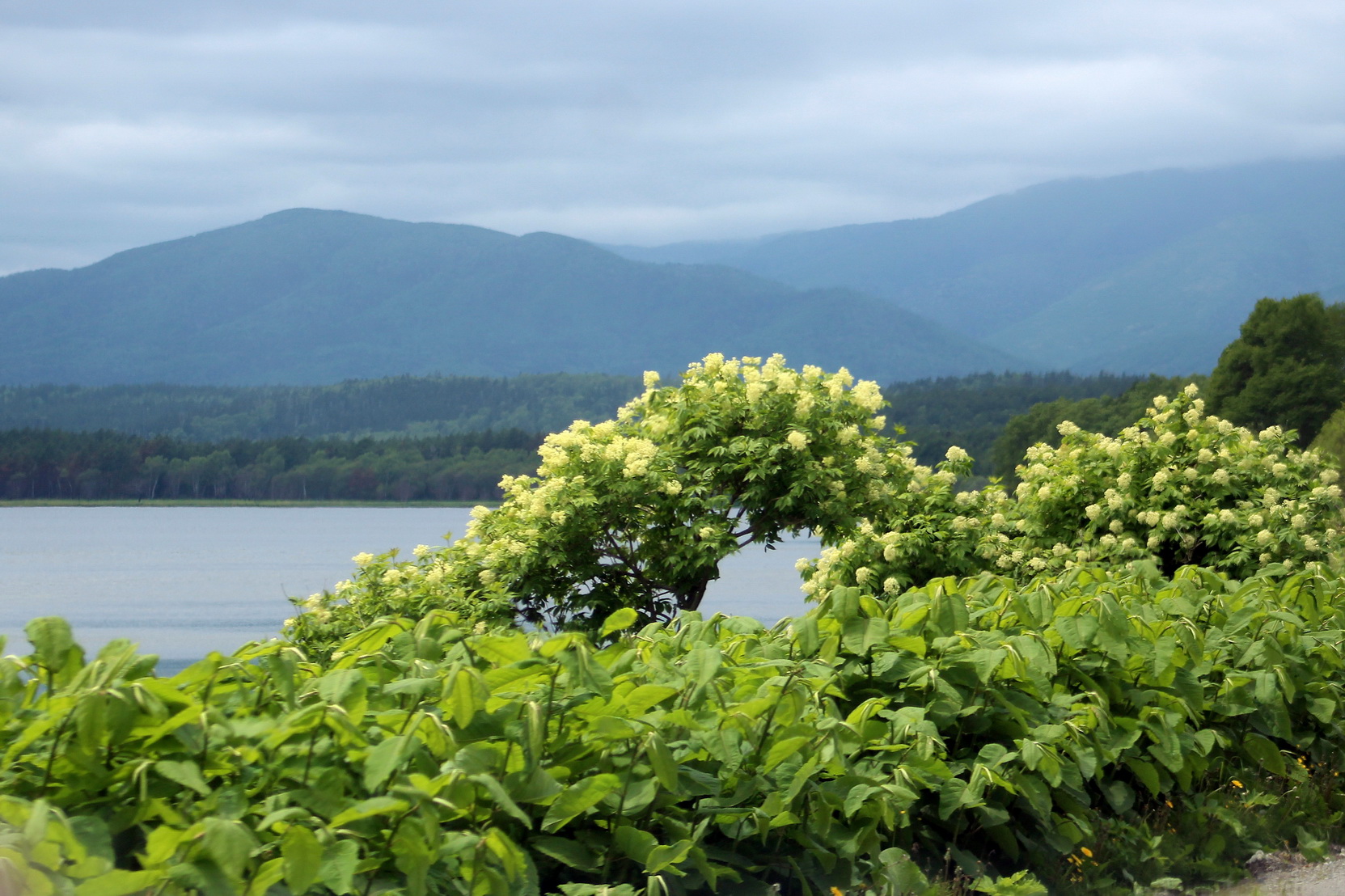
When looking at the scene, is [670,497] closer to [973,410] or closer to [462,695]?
[462,695]

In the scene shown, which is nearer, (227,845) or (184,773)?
(227,845)

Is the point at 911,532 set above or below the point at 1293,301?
below

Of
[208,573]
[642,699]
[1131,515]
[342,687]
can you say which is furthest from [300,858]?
[208,573]

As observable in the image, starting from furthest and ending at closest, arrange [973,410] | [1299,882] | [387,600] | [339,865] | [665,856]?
[973,410] < [387,600] < [1299,882] < [665,856] < [339,865]

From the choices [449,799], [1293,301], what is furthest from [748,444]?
[1293,301]

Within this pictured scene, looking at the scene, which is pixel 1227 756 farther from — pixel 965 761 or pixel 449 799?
pixel 449 799

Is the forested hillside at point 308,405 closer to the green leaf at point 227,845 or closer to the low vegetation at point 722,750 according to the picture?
the low vegetation at point 722,750

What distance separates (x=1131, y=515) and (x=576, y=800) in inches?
274

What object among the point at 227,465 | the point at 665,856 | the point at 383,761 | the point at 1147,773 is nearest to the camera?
the point at 383,761

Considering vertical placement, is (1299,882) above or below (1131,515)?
below

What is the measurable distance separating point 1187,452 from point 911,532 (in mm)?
2352

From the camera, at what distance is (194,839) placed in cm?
202

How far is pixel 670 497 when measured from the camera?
324 inches

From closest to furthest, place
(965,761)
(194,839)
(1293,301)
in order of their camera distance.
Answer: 1. (194,839)
2. (965,761)
3. (1293,301)
